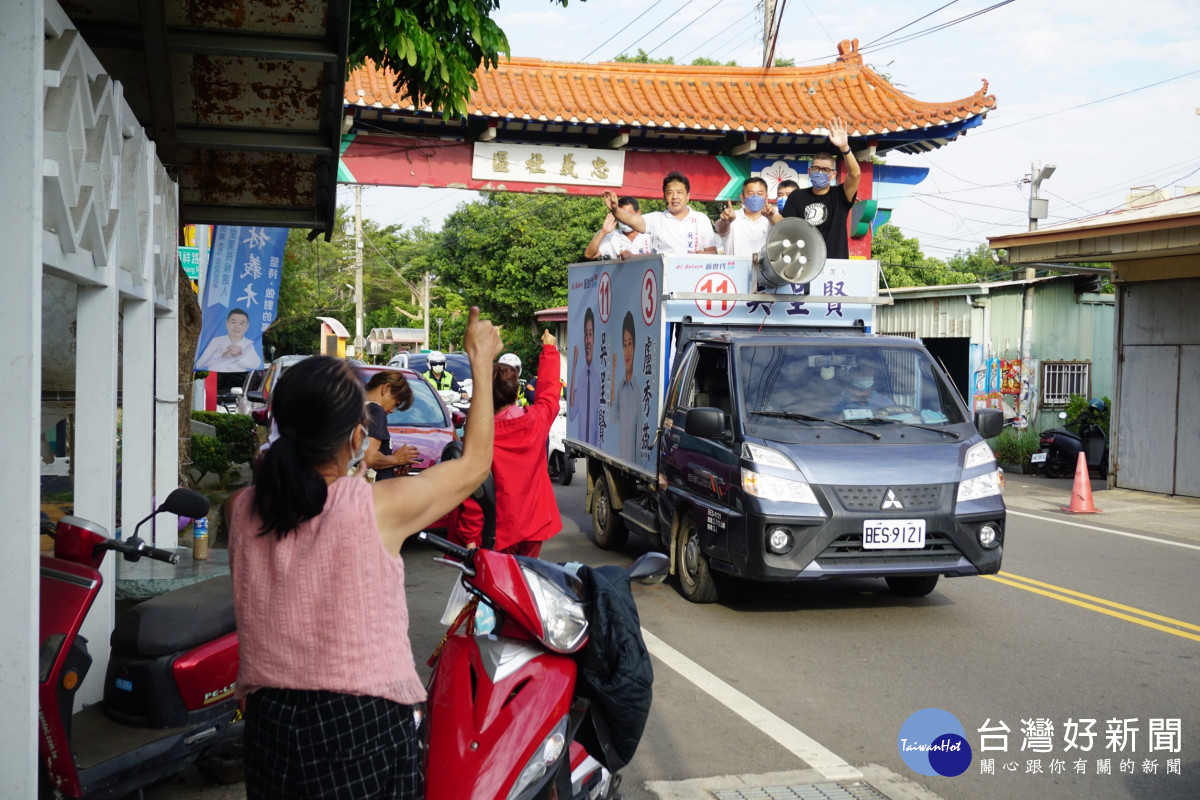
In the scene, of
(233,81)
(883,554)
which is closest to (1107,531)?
(883,554)

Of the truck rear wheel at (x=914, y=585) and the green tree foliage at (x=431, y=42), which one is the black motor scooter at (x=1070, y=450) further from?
the green tree foliage at (x=431, y=42)

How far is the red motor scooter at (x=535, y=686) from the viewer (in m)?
3.02

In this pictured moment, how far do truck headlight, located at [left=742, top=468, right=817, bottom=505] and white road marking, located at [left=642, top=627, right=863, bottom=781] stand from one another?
3.74ft

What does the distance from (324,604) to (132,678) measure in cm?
202

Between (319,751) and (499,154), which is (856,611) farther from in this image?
(499,154)

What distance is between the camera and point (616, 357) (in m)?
10.1

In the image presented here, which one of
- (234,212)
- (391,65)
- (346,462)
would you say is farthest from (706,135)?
(346,462)

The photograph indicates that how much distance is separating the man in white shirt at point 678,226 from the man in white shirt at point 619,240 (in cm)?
19

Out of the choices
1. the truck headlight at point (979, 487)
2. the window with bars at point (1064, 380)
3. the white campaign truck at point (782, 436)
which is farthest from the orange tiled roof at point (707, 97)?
the truck headlight at point (979, 487)

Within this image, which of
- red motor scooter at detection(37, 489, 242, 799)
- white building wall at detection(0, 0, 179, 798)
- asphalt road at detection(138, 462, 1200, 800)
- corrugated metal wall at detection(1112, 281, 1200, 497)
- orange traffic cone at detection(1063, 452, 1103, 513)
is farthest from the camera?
corrugated metal wall at detection(1112, 281, 1200, 497)

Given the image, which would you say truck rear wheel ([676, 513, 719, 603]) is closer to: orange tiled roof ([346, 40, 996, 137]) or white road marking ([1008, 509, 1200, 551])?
white road marking ([1008, 509, 1200, 551])

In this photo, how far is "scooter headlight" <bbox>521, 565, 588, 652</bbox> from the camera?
315 cm

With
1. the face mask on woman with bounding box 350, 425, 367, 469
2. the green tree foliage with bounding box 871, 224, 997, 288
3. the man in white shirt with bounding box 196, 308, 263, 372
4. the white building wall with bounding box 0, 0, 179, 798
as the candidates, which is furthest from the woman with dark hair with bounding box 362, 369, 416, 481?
the green tree foliage with bounding box 871, 224, 997, 288

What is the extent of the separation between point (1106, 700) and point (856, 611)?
7.24ft
